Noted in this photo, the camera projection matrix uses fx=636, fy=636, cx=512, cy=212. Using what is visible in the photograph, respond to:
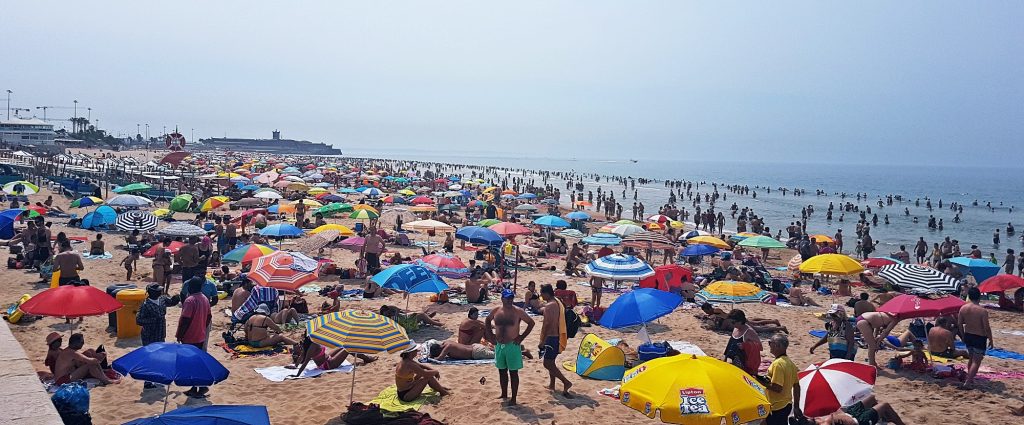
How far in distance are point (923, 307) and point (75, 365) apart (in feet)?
32.9

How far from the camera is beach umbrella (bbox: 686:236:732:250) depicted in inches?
667

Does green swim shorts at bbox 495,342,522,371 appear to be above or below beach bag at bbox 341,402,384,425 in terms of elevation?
above

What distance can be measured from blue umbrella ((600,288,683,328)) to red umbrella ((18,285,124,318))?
19.1 feet

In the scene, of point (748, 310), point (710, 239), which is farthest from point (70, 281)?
point (710, 239)

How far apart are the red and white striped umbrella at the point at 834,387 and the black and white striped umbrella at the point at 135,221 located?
51.4 ft

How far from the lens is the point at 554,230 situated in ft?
83.9

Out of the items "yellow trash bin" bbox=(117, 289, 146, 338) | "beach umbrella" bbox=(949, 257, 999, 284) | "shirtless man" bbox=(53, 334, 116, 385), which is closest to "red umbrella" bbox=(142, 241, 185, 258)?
"yellow trash bin" bbox=(117, 289, 146, 338)

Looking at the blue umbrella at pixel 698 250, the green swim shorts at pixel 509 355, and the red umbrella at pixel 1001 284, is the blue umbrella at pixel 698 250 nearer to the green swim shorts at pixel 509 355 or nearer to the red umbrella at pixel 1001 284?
the red umbrella at pixel 1001 284

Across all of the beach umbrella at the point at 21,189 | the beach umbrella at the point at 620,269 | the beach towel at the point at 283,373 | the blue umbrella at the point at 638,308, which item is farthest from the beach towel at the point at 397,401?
the beach umbrella at the point at 21,189

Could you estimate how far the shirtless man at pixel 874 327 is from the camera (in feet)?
26.8

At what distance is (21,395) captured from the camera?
3.75 meters

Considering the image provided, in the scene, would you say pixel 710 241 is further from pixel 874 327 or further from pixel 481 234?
pixel 874 327

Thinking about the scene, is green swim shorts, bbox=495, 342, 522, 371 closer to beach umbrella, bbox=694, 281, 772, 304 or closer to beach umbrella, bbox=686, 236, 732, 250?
beach umbrella, bbox=694, 281, 772, 304

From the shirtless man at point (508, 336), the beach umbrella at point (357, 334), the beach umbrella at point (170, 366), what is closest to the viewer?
the beach umbrella at point (170, 366)
